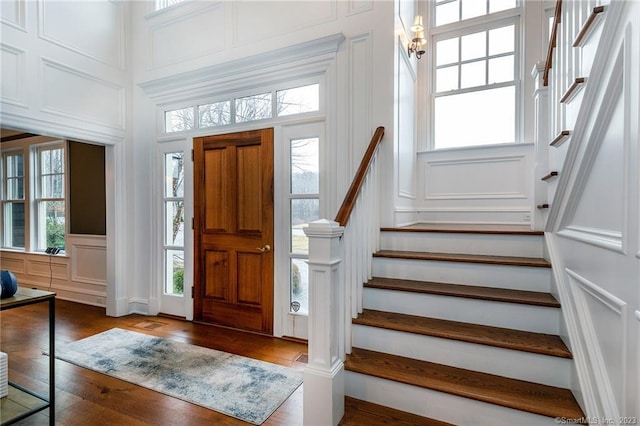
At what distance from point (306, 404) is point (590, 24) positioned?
2292mm

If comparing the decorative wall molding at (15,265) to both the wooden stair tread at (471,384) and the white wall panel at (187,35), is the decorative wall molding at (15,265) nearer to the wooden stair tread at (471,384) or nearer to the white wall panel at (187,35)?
the white wall panel at (187,35)

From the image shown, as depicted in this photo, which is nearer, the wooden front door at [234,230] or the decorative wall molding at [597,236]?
the decorative wall molding at [597,236]

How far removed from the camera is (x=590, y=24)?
4.44 feet

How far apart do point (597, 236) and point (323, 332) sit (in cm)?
136

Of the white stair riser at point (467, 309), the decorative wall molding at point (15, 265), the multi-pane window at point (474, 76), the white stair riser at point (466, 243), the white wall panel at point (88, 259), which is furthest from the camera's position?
the decorative wall molding at point (15, 265)

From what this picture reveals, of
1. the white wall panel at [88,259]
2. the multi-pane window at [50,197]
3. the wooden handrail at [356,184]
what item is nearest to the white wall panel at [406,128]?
the wooden handrail at [356,184]

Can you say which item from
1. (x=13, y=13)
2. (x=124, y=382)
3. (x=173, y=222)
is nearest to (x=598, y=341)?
(x=124, y=382)

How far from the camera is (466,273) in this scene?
2129 mm

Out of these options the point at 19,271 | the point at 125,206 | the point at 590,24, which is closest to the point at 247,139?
the point at 125,206

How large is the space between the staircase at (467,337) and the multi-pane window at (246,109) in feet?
5.59

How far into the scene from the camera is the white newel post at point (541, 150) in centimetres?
221

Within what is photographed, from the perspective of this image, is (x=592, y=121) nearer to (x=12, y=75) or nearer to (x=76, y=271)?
(x=12, y=75)

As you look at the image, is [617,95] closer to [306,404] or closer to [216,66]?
[306,404]

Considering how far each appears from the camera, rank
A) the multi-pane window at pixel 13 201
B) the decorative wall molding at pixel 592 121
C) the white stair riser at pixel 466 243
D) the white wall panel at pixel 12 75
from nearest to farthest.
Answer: the decorative wall molding at pixel 592 121 < the white stair riser at pixel 466 243 < the white wall panel at pixel 12 75 < the multi-pane window at pixel 13 201
